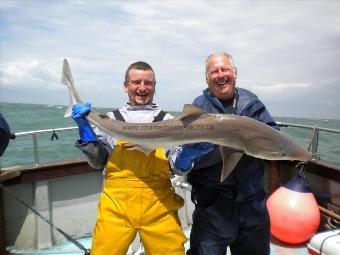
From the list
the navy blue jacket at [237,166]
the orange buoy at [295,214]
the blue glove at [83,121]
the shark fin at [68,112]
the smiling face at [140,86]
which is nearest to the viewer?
the navy blue jacket at [237,166]

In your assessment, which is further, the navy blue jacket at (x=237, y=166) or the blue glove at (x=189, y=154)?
the navy blue jacket at (x=237, y=166)

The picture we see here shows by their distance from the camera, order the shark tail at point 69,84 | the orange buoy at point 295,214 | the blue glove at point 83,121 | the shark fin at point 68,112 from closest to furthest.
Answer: the blue glove at point 83,121 → the shark fin at point 68,112 → the shark tail at point 69,84 → the orange buoy at point 295,214

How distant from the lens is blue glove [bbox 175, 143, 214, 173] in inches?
135

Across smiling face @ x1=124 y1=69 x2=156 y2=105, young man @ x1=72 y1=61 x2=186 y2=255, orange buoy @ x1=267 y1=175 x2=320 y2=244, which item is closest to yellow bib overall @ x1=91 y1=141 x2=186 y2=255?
young man @ x1=72 y1=61 x2=186 y2=255

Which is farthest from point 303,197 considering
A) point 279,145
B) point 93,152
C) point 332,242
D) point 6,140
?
point 6,140

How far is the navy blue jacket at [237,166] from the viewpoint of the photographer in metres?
3.55

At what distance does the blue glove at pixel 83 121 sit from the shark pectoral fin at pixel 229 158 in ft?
4.52

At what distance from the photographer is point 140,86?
12.5 ft

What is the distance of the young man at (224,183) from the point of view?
351cm

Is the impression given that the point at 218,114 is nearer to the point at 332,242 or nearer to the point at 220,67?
the point at 220,67

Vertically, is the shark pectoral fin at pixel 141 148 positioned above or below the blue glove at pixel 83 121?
below

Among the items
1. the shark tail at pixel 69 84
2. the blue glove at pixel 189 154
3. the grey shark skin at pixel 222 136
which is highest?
the shark tail at pixel 69 84

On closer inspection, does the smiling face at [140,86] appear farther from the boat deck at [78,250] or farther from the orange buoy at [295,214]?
the orange buoy at [295,214]

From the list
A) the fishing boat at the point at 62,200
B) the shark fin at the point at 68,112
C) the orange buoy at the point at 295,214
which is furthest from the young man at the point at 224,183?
the orange buoy at the point at 295,214
